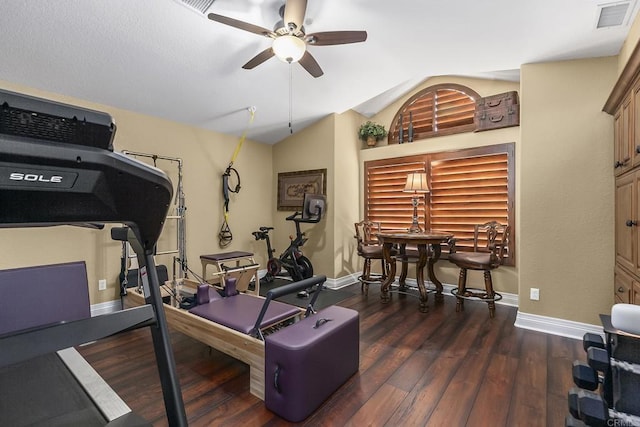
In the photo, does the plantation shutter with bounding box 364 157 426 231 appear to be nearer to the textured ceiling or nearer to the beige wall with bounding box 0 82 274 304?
the textured ceiling

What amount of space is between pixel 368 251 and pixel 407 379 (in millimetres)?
2147

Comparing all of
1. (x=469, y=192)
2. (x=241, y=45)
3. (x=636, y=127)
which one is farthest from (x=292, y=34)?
(x=469, y=192)

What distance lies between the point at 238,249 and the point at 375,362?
123 inches

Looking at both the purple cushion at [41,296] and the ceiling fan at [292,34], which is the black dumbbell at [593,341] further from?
the purple cushion at [41,296]

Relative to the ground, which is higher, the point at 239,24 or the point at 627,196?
the point at 239,24

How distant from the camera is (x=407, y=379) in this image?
6.74 feet

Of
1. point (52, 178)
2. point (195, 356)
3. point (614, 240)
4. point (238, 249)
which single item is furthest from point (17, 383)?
point (614, 240)

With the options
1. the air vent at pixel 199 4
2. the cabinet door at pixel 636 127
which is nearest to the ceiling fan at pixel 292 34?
the air vent at pixel 199 4

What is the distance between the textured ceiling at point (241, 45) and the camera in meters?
2.29

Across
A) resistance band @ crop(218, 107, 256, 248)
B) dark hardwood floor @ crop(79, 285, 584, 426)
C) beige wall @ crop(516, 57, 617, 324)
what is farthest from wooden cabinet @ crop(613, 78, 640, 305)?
resistance band @ crop(218, 107, 256, 248)

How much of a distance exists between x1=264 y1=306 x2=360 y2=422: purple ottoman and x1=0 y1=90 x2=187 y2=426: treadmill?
949mm

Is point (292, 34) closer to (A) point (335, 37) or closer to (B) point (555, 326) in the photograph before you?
(A) point (335, 37)

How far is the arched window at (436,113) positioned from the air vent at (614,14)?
172 cm

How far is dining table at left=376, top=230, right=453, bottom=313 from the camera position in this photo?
339 centimetres
